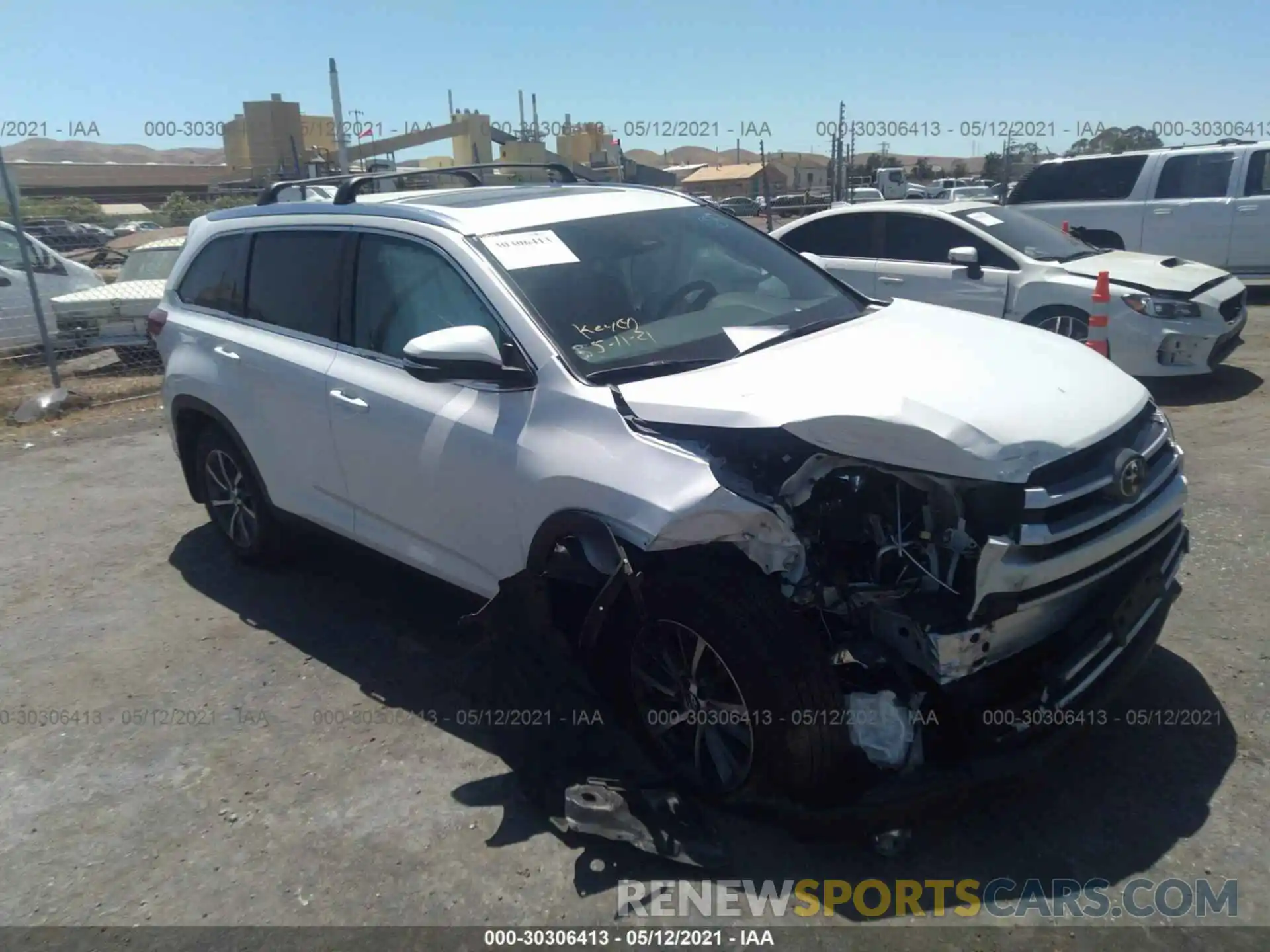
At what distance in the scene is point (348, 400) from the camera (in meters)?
3.99

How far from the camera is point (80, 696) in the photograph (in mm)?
4172

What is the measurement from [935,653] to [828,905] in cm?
77

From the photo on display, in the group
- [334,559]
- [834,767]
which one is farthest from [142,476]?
[834,767]

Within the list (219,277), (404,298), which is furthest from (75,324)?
(404,298)

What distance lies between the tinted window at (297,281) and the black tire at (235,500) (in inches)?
29.6

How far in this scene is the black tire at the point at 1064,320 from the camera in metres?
7.65

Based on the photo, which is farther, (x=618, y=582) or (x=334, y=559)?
(x=334, y=559)

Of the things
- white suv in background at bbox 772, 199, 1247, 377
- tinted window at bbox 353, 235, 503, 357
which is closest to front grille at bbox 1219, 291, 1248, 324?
white suv in background at bbox 772, 199, 1247, 377

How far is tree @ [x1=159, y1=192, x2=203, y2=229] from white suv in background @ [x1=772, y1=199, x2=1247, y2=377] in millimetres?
15296

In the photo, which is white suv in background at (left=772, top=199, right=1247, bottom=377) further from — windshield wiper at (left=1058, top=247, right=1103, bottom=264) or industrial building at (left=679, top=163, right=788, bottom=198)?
industrial building at (left=679, top=163, right=788, bottom=198)

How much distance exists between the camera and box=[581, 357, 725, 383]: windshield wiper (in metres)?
3.24

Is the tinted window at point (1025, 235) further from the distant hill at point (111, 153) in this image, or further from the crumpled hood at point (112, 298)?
the distant hill at point (111, 153)

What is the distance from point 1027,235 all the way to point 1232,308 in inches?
67.5

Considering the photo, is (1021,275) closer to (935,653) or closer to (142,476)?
(935,653)
